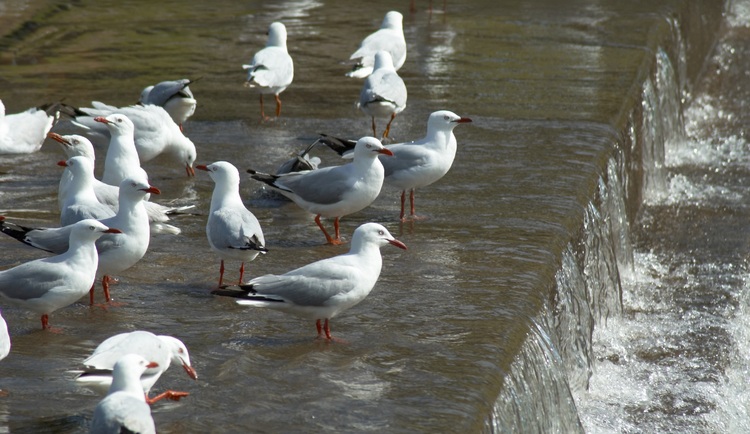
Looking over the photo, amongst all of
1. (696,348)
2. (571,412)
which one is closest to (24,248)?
(571,412)

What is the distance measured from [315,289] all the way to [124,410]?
5.46 feet

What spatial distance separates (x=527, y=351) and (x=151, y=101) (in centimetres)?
536

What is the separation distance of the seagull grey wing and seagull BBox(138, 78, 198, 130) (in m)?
2.68

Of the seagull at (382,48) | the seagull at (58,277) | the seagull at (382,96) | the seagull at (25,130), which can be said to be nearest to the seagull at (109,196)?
the seagull at (58,277)

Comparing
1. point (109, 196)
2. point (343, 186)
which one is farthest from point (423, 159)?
point (109, 196)

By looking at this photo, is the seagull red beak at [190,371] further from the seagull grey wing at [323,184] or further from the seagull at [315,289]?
the seagull grey wing at [323,184]

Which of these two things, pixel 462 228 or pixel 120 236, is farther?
pixel 462 228

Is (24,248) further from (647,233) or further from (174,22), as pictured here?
(174,22)

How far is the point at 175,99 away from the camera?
998cm

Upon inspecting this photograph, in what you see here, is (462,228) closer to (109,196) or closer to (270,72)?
(109,196)

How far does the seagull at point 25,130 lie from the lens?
30.8ft

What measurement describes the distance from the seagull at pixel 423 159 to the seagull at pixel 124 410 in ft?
12.6

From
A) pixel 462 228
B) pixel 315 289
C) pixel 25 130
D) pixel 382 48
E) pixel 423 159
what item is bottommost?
pixel 462 228

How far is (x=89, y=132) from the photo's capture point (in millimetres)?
9047
